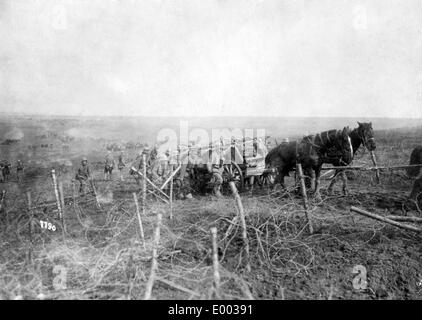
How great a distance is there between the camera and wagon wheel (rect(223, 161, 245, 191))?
10180mm

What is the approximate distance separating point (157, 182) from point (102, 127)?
29.1 m

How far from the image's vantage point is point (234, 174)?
34.1 ft

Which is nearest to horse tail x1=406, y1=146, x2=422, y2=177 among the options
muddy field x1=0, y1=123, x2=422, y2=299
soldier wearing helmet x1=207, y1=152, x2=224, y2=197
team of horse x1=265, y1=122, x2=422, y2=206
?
team of horse x1=265, y1=122, x2=422, y2=206

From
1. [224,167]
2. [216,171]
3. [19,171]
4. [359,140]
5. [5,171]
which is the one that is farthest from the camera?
[19,171]

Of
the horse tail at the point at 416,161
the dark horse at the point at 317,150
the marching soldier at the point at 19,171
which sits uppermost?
the dark horse at the point at 317,150

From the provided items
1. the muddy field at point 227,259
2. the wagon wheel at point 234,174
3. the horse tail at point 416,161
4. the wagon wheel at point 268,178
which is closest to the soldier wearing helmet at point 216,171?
the wagon wheel at point 234,174

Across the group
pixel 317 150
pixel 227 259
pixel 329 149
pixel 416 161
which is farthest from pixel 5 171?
pixel 416 161

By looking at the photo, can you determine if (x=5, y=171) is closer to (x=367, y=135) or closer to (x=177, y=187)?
(x=177, y=187)

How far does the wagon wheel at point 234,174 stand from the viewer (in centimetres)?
1018

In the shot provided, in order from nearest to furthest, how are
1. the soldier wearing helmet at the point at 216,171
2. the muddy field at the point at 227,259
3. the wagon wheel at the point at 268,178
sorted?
the muddy field at the point at 227,259, the soldier wearing helmet at the point at 216,171, the wagon wheel at the point at 268,178

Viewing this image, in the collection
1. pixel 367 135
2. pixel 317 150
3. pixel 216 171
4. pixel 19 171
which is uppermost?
pixel 367 135

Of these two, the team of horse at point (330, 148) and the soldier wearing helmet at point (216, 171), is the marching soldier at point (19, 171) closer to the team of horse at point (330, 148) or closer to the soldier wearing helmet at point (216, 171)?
the soldier wearing helmet at point (216, 171)

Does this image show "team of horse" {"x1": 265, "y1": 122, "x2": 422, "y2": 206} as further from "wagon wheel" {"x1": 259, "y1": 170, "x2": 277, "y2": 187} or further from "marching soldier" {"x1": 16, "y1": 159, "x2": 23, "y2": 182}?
"marching soldier" {"x1": 16, "y1": 159, "x2": 23, "y2": 182}

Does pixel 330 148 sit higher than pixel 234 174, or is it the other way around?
pixel 330 148
